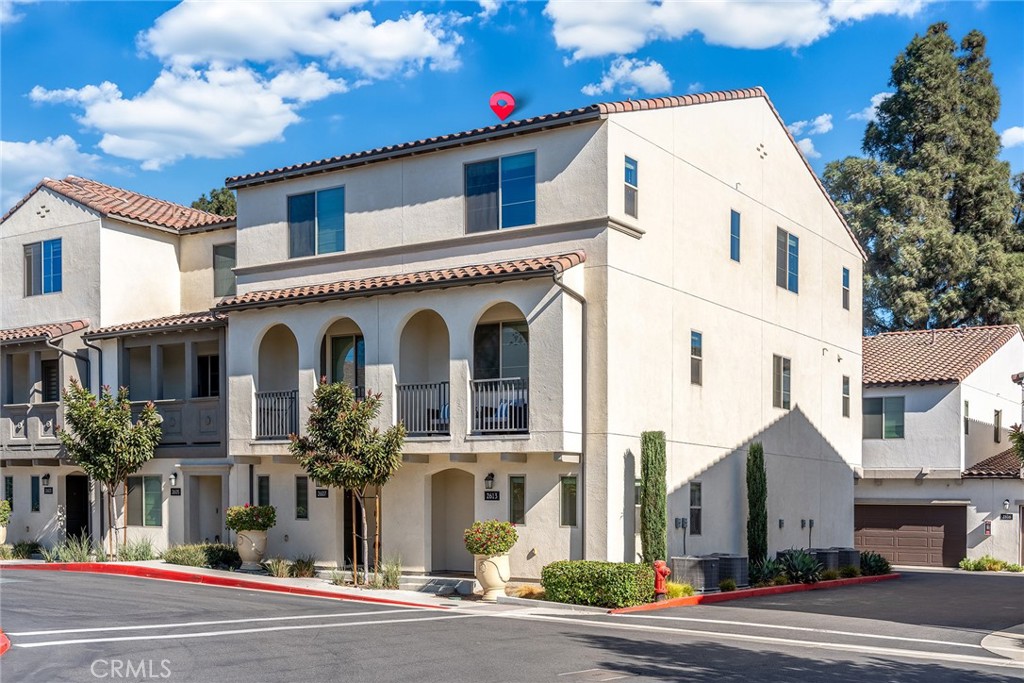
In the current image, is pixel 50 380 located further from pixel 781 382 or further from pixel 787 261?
pixel 787 261

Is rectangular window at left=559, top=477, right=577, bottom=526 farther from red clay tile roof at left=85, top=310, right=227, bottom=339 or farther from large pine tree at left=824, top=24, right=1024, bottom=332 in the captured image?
large pine tree at left=824, top=24, right=1024, bottom=332

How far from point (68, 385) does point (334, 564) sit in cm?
1037

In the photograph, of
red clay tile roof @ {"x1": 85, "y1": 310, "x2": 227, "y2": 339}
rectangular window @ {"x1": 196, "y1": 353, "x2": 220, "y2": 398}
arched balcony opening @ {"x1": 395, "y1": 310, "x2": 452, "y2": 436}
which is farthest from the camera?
rectangular window @ {"x1": 196, "y1": 353, "x2": 220, "y2": 398}

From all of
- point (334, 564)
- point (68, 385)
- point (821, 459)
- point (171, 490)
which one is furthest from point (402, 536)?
point (821, 459)

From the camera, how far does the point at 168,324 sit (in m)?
29.6

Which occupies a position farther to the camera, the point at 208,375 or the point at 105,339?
the point at 105,339

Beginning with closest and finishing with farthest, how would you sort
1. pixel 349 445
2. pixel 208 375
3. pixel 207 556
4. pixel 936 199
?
pixel 349 445 < pixel 207 556 < pixel 208 375 < pixel 936 199

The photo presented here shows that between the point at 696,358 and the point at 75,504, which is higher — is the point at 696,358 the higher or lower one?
the higher one

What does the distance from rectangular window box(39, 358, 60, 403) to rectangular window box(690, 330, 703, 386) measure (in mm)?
18491

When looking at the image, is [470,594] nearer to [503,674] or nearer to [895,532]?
[503,674]

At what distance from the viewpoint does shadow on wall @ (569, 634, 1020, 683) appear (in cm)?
1375

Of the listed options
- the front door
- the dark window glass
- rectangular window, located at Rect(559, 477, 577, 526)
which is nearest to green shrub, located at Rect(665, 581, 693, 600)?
rectangular window, located at Rect(559, 477, 577, 526)

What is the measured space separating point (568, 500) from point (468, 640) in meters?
7.27

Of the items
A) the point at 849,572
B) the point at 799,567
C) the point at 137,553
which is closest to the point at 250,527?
the point at 137,553
